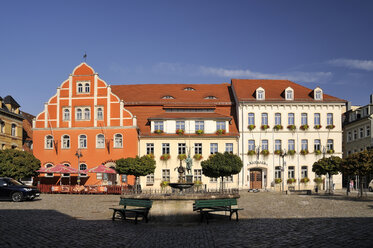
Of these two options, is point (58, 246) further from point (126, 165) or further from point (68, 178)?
point (68, 178)

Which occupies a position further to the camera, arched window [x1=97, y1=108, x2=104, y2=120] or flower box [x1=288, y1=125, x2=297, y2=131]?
flower box [x1=288, y1=125, x2=297, y2=131]

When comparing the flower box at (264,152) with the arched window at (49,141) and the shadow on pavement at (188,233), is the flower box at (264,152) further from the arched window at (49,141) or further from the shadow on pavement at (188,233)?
the shadow on pavement at (188,233)

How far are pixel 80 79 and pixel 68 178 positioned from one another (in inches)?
438

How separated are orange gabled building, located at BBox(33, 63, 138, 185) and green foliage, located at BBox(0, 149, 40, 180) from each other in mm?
5237

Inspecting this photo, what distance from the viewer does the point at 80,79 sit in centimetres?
4444

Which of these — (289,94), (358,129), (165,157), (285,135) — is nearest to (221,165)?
(165,157)

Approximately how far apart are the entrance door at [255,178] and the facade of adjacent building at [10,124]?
94.6 ft

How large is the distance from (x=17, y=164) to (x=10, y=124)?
12354mm

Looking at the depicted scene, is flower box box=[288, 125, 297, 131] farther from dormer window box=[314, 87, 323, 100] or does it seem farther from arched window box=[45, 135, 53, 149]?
arched window box=[45, 135, 53, 149]

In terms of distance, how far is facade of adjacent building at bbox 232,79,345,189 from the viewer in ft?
149

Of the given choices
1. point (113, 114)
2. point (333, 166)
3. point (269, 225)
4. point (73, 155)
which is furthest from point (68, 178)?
point (269, 225)

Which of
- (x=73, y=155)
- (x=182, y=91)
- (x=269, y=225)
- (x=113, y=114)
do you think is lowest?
(x=269, y=225)

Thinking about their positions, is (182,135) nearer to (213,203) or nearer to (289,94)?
(289,94)

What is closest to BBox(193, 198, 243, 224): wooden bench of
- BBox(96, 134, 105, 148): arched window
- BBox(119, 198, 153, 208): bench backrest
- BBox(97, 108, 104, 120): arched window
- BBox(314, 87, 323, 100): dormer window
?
BBox(119, 198, 153, 208): bench backrest
